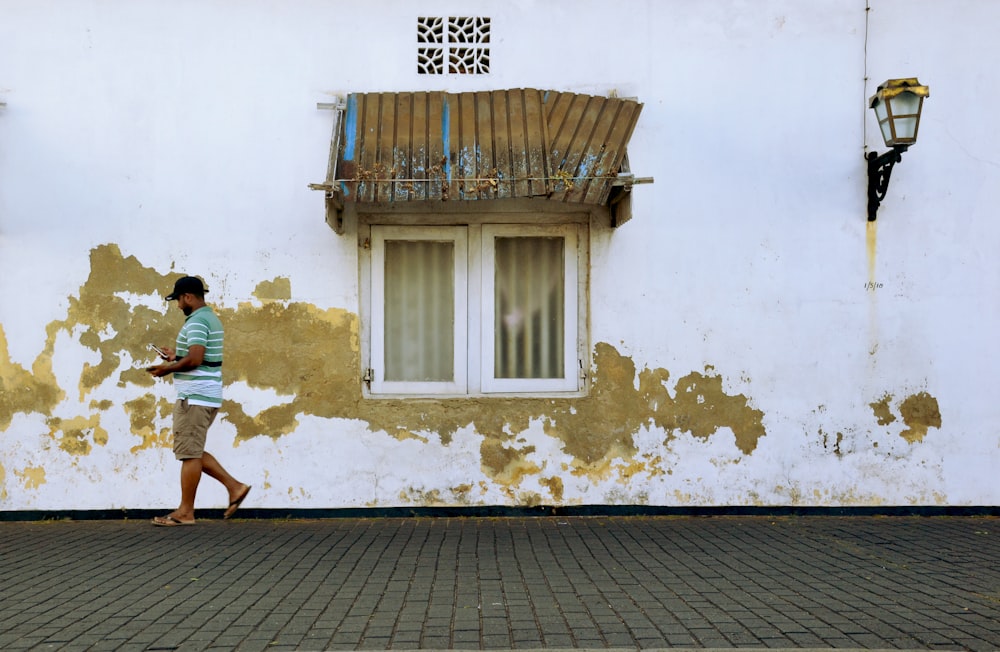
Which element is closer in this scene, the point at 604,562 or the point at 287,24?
the point at 604,562

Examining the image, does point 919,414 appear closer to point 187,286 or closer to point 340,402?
point 340,402

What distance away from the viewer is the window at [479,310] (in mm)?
8562

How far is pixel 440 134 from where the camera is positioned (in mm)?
7914

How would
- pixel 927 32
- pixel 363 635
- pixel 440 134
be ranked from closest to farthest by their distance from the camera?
1. pixel 363 635
2. pixel 440 134
3. pixel 927 32

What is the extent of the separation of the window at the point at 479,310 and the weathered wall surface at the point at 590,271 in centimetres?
29

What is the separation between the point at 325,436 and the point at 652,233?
318 cm

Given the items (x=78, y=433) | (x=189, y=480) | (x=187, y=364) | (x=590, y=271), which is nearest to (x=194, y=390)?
(x=187, y=364)

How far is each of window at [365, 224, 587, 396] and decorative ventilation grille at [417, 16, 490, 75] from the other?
4.34 ft

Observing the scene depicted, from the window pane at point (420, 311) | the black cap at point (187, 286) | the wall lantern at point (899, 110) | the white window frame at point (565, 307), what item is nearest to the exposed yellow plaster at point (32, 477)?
the black cap at point (187, 286)

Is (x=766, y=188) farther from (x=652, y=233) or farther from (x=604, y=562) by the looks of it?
(x=604, y=562)

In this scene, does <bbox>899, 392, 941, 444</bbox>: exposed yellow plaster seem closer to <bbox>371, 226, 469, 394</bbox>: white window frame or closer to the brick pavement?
the brick pavement

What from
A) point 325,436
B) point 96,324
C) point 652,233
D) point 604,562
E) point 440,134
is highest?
point 440,134

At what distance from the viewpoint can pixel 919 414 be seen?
8.41 meters

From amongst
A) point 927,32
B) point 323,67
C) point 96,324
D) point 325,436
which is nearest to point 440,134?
point 323,67
